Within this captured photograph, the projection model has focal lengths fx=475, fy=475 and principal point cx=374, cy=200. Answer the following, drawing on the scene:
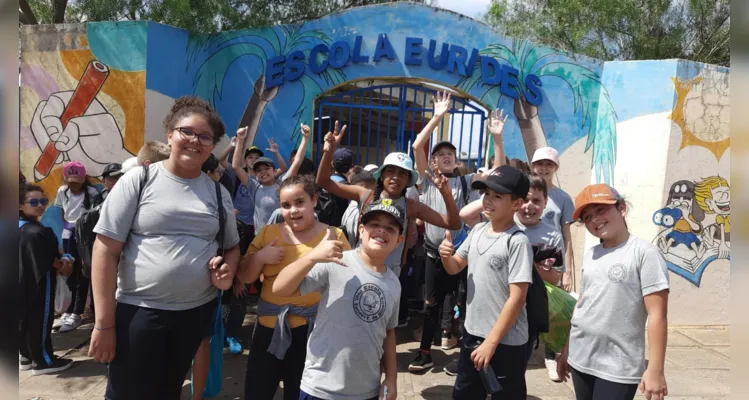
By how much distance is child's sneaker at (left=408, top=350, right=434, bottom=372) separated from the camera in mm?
4012

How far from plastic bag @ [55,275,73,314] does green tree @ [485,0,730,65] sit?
504 inches

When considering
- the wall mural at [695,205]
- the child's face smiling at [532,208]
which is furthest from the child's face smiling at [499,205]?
the wall mural at [695,205]

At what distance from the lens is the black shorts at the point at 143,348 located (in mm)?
2096

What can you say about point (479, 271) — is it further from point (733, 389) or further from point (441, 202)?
point (733, 389)

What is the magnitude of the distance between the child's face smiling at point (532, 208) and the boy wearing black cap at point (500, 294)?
41.1 inches

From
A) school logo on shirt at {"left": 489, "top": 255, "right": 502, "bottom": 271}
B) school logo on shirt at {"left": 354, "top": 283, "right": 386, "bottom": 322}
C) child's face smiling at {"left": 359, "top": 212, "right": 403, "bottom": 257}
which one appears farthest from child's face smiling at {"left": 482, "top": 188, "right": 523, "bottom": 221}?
school logo on shirt at {"left": 354, "top": 283, "right": 386, "bottom": 322}

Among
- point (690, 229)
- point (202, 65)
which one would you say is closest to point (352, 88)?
point (202, 65)

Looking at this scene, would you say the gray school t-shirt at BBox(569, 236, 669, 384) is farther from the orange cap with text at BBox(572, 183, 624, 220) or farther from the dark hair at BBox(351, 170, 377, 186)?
the dark hair at BBox(351, 170, 377, 186)

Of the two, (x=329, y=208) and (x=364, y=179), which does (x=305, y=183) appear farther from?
(x=329, y=208)

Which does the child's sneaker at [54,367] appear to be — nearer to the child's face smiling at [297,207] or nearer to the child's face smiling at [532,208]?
the child's face smiling at [297,207]

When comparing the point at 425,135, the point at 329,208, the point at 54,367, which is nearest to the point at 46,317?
the point at 54,367

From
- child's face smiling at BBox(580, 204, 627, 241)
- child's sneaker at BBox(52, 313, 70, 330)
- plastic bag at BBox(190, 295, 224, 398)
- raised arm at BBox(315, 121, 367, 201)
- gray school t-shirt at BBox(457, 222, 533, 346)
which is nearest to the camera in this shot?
child's face smiling at BBox(580, 204, 627, 241)

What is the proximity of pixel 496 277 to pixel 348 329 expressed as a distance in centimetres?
86

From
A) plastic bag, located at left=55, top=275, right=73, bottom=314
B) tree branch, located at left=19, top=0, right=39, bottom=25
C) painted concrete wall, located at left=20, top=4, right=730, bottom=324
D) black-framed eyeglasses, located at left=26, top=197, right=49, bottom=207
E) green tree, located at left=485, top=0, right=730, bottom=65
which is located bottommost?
plastic bag, located at left=55, top=275, right=73, bottom=314
